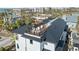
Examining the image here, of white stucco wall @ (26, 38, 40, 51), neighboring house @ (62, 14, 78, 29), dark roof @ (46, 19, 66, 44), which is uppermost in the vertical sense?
neighboring house @ (62, 14, 78, 29)

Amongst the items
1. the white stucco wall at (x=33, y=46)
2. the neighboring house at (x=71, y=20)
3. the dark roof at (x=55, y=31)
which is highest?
the neighboring house at (x=71, y=20)

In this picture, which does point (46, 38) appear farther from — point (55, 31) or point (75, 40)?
point (75, 40)

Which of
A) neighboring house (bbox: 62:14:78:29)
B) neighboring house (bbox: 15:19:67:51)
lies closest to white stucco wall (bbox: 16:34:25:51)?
neighboring house (bbox: 15:19:67:51)

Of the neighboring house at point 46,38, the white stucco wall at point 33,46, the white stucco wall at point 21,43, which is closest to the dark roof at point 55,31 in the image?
the neighboring house at point 46,38

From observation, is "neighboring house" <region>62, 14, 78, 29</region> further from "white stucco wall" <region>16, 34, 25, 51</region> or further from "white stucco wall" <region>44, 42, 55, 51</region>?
"white stucco wall" <region>16, 34, 25, 51</region>

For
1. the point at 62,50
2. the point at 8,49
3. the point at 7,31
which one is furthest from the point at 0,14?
the point at 62,50

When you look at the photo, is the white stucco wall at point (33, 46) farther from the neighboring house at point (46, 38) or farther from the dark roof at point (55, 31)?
the dark roof at point (55, 31)

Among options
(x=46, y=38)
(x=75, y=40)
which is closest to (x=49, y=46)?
(x=46, y=38)
